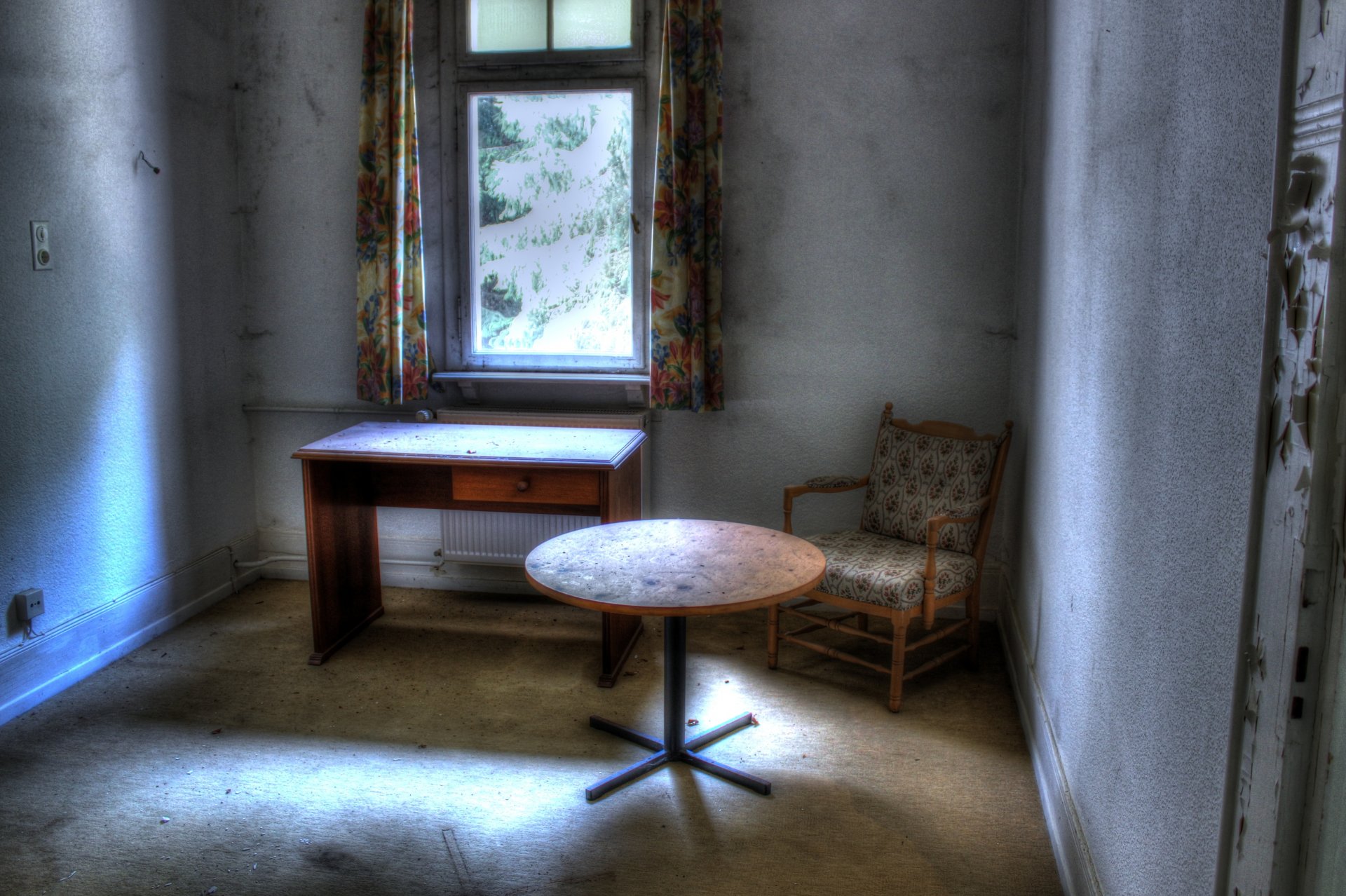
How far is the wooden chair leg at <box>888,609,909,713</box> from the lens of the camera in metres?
3.09

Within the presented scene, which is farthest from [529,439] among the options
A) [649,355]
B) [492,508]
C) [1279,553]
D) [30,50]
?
[1279,553]

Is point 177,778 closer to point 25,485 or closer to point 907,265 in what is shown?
point 25,485

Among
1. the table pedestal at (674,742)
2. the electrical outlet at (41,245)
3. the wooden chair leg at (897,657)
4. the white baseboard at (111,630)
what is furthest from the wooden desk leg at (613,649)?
A: the electrical outlet at (41,245)

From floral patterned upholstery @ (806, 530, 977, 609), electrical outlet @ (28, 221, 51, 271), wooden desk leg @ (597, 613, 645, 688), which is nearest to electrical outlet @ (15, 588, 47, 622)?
electrical outlet @ (28, 221, 51, 271)

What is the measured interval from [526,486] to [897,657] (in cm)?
137

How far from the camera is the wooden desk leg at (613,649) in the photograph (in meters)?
3.31

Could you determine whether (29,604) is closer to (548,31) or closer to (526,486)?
(526,486)

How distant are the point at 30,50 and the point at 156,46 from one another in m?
0.63

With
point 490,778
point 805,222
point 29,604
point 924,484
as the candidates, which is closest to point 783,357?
point 805,222

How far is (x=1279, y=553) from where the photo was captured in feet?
3.66

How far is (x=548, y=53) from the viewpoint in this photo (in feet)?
12.8

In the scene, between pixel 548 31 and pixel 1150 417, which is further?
pixel 548 31

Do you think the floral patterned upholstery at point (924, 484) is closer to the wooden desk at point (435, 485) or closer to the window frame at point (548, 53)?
the wooden desk at point (435, 485)

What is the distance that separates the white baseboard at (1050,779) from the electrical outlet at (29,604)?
10.4ft
